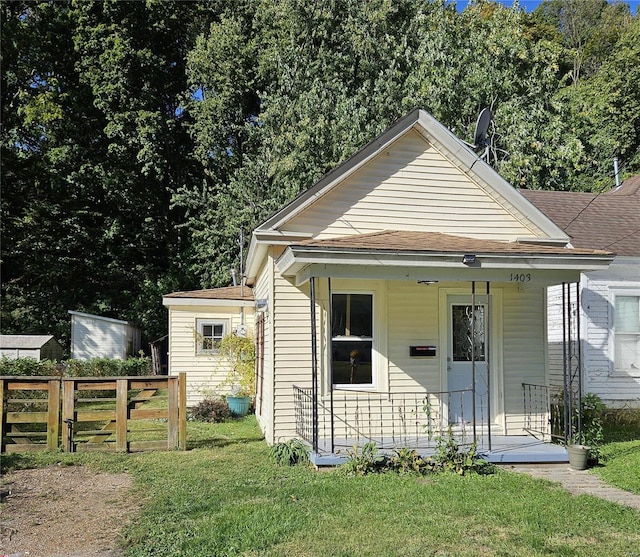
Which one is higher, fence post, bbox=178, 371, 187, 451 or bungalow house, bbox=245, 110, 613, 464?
bungalow house, bbox=245, 110, 613, 464

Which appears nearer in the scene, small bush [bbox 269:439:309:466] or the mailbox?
small bush [bbox 269:439:309:466]

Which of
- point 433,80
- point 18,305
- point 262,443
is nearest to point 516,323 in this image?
point 262,443

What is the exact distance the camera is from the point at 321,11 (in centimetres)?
2428

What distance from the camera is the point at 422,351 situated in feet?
33.1

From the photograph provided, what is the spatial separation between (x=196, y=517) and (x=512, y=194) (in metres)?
7.58

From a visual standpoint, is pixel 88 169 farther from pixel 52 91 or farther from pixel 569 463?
pixel 569 463

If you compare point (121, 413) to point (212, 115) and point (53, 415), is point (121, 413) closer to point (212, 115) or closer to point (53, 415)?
point (53, 415)

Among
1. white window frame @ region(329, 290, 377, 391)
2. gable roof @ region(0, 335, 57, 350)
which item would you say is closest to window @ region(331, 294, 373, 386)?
white window frame @ region(329, 290, 377, 391)

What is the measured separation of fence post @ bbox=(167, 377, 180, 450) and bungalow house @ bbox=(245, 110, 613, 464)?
1.57 m

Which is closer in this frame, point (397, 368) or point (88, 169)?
point (397, 368)

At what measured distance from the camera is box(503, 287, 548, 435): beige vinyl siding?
409 inches

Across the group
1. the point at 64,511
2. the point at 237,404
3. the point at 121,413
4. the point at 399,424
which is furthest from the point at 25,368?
the point at 399,424

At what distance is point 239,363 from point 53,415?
20.2 ft

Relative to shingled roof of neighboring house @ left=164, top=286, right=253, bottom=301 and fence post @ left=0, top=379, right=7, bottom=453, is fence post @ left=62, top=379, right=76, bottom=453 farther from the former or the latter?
shingled roof of neighboring house @ left=164, top=286, right=253, bottom=301
